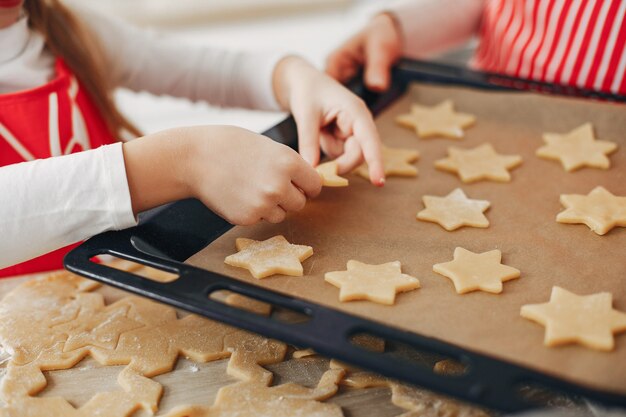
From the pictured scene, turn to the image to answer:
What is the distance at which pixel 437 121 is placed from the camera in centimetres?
97

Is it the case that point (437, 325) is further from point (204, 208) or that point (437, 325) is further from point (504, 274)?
point (204, 208)

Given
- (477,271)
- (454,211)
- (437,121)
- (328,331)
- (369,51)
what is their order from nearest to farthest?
1. (328,331)
2. (477,271)
3. (454,211)
4. (437,121)
5. (369,51)

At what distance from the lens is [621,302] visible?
1.98ft

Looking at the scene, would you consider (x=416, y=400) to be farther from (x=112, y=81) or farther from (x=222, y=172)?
(x=112, y=81)

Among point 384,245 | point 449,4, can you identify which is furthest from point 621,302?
point 449,4

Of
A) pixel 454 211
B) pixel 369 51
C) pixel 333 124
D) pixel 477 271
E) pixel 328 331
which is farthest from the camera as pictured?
pixel 369 51

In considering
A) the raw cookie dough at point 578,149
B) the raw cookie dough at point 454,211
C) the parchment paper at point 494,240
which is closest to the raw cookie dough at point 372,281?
the parchment paper at point 494,240

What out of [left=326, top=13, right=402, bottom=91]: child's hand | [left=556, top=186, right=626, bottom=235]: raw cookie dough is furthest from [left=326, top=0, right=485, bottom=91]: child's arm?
[left=556, top=186, right=626, bottom=235]: raw cookie dough

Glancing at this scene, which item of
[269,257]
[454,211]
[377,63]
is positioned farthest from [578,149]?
[269,257]

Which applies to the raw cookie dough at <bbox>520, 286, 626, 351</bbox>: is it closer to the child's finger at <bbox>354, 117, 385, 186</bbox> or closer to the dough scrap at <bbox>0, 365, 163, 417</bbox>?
the child's finger at <bbox>354, 117, 385, 186</bbox>

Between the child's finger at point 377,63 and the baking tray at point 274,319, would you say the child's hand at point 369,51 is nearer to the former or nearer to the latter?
the child's finger at point 377,63

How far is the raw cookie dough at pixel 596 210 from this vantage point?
71cm

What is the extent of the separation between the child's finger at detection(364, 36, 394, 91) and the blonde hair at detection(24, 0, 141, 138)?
41 centimetres

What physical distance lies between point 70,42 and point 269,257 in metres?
0.49
